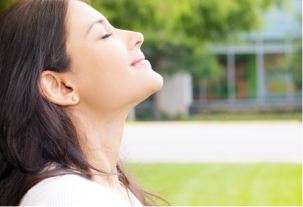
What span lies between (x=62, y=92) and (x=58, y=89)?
2cm

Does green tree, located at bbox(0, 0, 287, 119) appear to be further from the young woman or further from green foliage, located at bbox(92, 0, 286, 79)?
the young woman

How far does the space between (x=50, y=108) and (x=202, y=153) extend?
8.05 metres

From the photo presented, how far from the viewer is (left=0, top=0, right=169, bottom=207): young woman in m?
1.21

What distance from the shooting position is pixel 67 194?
1.01 metres

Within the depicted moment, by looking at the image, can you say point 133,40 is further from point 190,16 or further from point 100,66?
point 190,16

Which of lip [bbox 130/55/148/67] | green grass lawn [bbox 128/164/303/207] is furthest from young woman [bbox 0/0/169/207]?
green grass lawn [bbox 128/164/303/207]

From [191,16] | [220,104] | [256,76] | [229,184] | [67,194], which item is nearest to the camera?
[67,194]

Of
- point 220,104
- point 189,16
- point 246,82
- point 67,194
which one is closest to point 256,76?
point 246,82

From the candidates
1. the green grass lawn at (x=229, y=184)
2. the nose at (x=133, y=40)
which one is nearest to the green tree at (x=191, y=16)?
the green grass lawn at (x=229, y=184)

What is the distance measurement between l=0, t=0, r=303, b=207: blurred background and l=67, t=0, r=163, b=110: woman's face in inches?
25.5

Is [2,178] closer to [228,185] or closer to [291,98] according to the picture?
[228,185]

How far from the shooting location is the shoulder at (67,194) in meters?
1.00

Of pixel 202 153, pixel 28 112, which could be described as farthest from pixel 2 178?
pixel 202 153

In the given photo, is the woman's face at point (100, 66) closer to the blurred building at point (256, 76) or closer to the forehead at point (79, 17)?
the forehead at point (79, 17)
